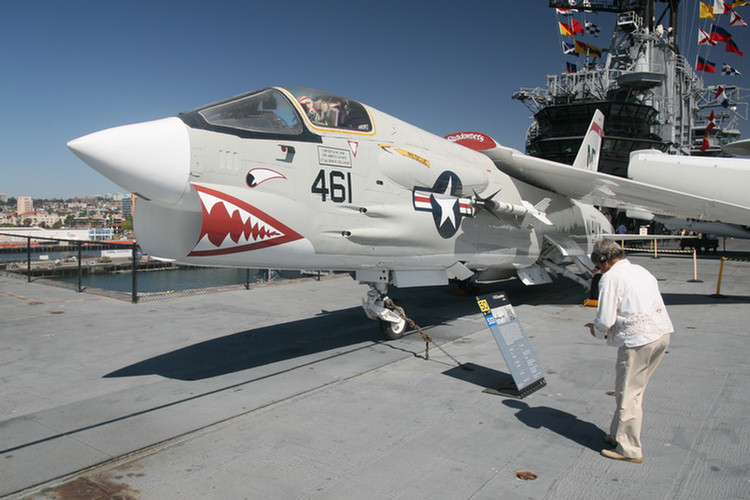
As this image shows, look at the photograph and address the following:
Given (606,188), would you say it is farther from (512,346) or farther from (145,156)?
(145,156)

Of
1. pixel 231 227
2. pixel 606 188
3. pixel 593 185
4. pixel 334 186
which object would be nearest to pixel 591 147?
pixel 606 188

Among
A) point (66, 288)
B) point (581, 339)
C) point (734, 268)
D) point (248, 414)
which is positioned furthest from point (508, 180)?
point (734, 268)

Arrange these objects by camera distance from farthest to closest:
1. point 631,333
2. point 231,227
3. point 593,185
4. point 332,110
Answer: point 593,185
point 332,110
point 231,227
point 631,333

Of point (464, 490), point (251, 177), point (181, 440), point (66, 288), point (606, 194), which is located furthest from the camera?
point (66, 288)

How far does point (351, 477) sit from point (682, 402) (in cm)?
383

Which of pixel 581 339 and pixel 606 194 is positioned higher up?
pixel 606 194

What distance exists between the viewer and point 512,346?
211 inches

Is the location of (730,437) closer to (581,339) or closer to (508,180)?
(581,339)

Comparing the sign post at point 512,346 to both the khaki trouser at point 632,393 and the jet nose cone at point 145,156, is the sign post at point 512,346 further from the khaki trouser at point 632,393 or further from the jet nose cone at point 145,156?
the jet nose cone at point 145,156

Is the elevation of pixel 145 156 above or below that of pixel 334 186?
above

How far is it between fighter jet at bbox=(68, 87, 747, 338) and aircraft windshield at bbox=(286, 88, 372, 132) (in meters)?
0.02

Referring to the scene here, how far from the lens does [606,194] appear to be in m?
11.0

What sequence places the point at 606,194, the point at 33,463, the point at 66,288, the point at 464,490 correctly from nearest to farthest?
1. the point at 464,490
2. the point at 33,463
3. the point at 606,194
4. the point at 66,288

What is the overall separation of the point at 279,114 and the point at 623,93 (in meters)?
54.5
